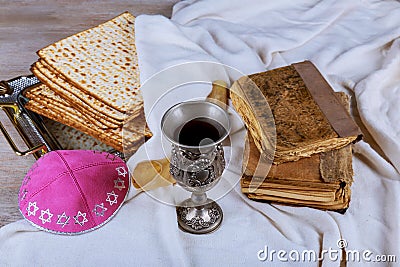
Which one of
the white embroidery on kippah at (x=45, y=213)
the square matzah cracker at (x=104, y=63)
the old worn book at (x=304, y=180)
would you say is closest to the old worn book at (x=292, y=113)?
the old worn book at (x=304, y=180)

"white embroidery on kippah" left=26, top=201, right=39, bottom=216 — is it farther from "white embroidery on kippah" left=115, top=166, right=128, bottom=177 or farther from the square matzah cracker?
the square matzah cracker

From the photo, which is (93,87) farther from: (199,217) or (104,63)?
(199,217)

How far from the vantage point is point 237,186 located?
0.86 meters

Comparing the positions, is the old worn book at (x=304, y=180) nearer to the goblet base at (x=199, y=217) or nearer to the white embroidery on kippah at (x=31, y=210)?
the goblet base at (x=199, y=217)

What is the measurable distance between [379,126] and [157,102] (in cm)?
40

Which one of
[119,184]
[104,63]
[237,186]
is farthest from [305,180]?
[104,63]

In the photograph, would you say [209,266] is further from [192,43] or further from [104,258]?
[192,43]

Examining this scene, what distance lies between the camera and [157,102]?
36.6 inches

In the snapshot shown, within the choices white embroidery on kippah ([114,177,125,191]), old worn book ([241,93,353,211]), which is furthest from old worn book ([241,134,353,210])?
white embroidery on kippah ([114,177,125,191])

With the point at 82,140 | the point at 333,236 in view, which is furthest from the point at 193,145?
the point at 82,140

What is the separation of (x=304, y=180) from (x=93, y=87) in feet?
1.59

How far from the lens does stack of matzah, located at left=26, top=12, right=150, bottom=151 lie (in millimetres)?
989

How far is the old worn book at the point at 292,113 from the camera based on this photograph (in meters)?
0.80

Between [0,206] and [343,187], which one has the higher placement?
[343,187]
